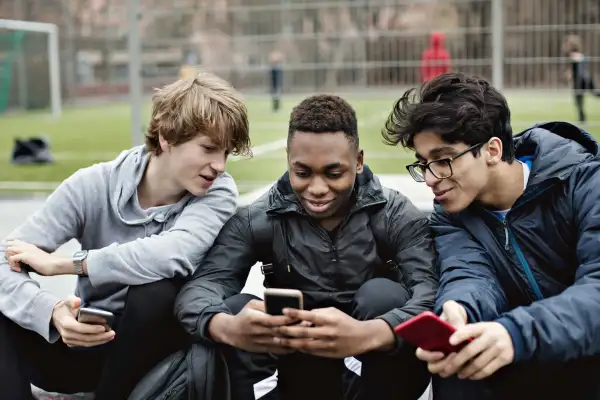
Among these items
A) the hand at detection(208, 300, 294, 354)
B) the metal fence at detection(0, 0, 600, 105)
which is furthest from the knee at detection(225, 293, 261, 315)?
the metal fence at detection(0, 0, 600, 105)

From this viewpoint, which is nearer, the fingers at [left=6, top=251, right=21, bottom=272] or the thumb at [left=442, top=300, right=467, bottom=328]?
the thumb at [left=442, top=300, right=467, bottom=328]

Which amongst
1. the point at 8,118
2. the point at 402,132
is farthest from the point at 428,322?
the point at 8,118

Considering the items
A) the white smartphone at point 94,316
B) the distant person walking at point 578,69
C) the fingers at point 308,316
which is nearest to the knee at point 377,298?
the fingers at point 308,316

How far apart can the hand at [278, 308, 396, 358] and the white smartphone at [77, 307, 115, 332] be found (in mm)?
524

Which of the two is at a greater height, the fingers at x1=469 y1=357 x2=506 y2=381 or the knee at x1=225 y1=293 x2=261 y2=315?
the knee at x1=225 y1=293 x2=261 y2=315

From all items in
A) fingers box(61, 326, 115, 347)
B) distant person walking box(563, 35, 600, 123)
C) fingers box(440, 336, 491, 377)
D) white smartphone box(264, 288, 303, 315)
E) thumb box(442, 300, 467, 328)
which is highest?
distant person walking box(563, 35, 600, 123)

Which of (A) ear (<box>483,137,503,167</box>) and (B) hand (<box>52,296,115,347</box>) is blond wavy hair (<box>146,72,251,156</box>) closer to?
(B) hand (<box>52,296,115,347</box>)

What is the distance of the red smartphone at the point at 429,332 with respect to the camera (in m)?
2.07

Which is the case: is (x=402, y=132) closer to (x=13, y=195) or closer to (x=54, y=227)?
(x=54, y=227)

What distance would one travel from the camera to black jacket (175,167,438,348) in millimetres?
2729

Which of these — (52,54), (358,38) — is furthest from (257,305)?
(52,54)

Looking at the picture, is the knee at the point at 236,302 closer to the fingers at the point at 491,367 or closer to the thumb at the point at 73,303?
the thumb at the point at 73,303

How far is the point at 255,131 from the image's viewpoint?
28.2 ft

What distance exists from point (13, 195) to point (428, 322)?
6668 mm
